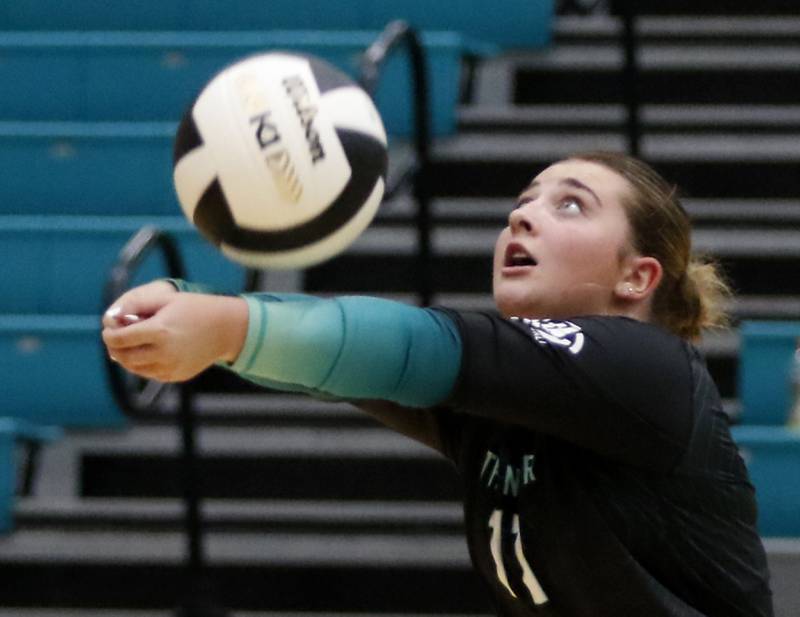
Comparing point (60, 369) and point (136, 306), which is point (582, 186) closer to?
point (136, 306)

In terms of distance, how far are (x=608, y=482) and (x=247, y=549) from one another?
6.27 ft

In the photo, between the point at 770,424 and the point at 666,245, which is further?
the point at 770,424

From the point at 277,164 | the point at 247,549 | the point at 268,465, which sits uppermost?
the point at 277,164

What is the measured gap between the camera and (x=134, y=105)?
15.9 feet

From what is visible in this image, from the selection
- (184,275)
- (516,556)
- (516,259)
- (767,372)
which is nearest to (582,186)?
(516,259)

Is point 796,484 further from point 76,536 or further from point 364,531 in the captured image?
point 76,536

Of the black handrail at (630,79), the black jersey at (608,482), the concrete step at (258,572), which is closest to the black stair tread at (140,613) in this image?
the concrete step at (258,572)

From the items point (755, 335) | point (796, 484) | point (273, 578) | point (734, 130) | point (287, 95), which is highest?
point (287, 95)

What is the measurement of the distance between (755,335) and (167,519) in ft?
4.43

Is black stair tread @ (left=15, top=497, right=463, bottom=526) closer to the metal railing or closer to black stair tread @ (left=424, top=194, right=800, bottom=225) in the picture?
the metal railing

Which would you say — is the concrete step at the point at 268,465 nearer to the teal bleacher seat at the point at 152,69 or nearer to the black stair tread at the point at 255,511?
the black stair tread at the point at 255,511

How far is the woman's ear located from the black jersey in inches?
5.1

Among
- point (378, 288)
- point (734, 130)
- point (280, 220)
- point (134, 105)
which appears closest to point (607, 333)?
point (280, 220)

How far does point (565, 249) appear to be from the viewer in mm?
2012
